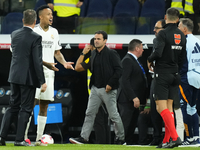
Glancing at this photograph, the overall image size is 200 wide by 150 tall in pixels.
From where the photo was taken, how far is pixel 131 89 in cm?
693

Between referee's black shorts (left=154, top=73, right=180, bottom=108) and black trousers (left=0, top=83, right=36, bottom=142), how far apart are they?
164 centimetres

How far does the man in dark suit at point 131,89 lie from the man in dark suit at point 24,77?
1959 millimetres

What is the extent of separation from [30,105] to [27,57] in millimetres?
629

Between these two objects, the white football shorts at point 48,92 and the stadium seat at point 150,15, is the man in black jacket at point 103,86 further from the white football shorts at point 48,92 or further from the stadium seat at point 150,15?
the stadium seat at point 150,15

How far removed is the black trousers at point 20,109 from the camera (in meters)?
5.32

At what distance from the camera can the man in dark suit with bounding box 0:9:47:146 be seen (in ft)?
17.6

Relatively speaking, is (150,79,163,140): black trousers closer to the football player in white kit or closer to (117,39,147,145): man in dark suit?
(117,39,147,145): man in dark suit

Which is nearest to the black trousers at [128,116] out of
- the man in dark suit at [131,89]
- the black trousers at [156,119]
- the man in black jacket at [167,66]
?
the man in dark suit at [131,89]

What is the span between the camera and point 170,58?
5.44 m

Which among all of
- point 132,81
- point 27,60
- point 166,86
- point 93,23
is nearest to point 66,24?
point 93,23

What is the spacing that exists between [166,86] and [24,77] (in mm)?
1843

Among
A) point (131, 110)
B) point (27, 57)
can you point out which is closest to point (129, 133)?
point (131, 110)

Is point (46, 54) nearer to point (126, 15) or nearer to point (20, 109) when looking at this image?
point (20, 109)

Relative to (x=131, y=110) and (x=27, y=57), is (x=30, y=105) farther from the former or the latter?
(x=131, y=110)
